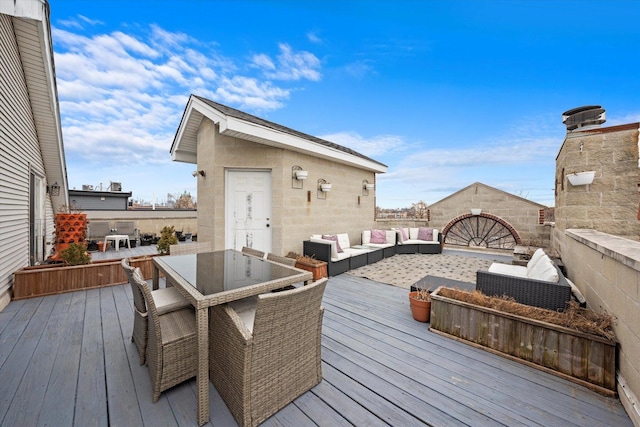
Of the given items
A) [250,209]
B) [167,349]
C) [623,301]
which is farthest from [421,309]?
[250,209]

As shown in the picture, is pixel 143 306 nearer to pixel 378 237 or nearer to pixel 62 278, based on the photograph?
pixel 62 278

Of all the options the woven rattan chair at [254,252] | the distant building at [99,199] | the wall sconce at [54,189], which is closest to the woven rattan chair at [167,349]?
the woven rattan chair at [254,252]

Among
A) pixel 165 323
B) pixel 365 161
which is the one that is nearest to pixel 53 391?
pixel 165 323

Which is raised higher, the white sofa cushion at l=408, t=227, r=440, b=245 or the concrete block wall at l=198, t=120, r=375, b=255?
the concrete block wall at l=198, t=120, r=375, b=255

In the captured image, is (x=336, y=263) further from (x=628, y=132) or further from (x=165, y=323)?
(x=628, y=132)

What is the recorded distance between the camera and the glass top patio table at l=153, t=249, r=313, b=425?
1501mm

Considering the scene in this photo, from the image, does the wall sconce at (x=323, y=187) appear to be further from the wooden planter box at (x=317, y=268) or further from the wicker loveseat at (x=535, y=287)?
the wicker loveseat at (x=535, y=287)

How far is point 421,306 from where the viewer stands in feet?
9.48

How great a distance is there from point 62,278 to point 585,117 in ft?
27.5

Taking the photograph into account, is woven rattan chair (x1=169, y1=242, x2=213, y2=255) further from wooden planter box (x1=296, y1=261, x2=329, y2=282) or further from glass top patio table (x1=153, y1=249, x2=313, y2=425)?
wooden planter box (x1=296, y1=261, x2=329, y2=282)

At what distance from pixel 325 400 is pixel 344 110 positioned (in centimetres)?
1071

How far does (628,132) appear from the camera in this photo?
3.22m

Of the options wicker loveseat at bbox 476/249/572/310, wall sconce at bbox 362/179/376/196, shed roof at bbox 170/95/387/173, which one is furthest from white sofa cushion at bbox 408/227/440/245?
wicker loveseat at bbox 476/249/572/310

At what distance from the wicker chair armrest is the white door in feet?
13.4
